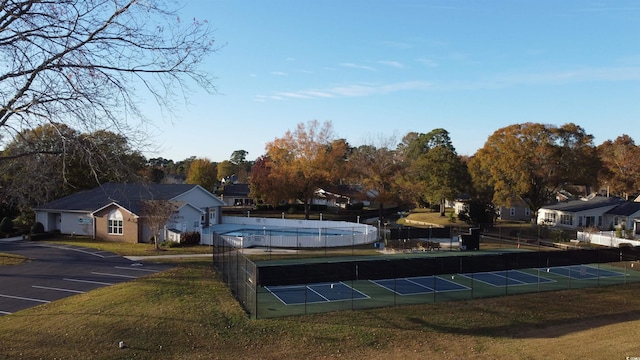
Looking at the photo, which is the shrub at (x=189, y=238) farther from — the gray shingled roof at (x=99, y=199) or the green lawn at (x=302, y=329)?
the green lawn at (x=302, y=329)

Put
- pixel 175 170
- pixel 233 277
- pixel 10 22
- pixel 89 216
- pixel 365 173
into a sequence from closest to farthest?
pixel 10 22, pixel 233 277, pixel 89 216, pixel 365 173, pixel 175 170

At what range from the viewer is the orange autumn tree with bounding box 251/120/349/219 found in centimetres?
5888

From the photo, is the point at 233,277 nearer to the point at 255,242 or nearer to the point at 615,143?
the point at 255,242

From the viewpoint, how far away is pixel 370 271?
19.2 m

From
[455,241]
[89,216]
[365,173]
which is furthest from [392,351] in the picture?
[365,173]

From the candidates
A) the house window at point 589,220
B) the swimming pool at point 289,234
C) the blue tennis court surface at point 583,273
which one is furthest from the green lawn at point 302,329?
the house window at point 589,220

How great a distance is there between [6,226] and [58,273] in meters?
22.3

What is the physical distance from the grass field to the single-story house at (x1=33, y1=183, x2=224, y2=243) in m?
17.6

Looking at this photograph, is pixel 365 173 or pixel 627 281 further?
pixel 365 173

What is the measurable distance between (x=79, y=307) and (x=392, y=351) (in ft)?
39.3

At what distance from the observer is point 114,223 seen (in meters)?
39.9

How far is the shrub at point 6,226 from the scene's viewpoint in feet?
136

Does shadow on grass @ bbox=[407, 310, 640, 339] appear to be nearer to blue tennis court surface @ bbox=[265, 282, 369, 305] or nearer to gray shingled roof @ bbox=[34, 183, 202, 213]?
blue tennis court surface @ bbox=[265, 282, 369, 305]

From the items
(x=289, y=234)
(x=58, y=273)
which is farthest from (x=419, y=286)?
(x=58, y=273)
